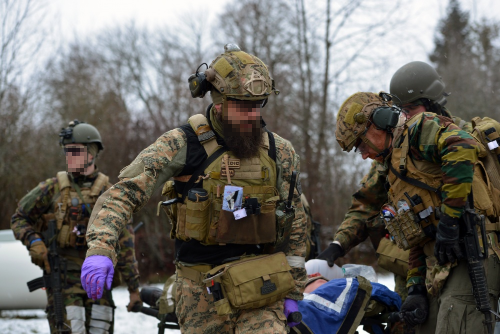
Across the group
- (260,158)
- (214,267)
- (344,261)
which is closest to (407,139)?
(260,158)

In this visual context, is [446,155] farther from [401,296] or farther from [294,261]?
[401,296]

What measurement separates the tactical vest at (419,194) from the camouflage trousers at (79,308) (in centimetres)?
332

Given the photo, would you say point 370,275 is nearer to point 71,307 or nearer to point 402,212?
point 402,212

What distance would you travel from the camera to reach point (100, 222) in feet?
9.99

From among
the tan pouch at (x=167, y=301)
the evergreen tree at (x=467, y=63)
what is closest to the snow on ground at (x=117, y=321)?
the tan pouch at (x=167, y=301)

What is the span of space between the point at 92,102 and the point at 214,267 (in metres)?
16.9

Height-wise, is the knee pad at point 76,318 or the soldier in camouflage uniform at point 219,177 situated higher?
the soldier in camouflage uniform at point 219,177

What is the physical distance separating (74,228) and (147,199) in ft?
9.35

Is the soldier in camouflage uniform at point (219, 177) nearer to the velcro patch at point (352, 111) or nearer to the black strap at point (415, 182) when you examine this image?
the velcro patch at point (352, 111)

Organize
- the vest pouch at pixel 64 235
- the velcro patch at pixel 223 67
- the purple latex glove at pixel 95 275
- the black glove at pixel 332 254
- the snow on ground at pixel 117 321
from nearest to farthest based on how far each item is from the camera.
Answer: the purple latex glove at pixel 95 275, the velcro patch at pixel 223 67, the black glove at pixel 332 254, the vest pouch at pixel 64 235, the snow on ground at pixel 117 321

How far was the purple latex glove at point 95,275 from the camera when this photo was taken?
9.28 feet

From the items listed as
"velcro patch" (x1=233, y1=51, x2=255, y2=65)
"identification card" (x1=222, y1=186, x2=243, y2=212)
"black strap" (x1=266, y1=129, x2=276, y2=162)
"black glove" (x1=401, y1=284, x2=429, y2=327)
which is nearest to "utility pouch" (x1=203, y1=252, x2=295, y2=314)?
"identification card" (x1=222, y1=186, x2=243, y2=212)

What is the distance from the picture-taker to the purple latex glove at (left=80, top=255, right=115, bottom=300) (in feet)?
9.28

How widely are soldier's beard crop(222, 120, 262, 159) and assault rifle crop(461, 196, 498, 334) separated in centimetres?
136
